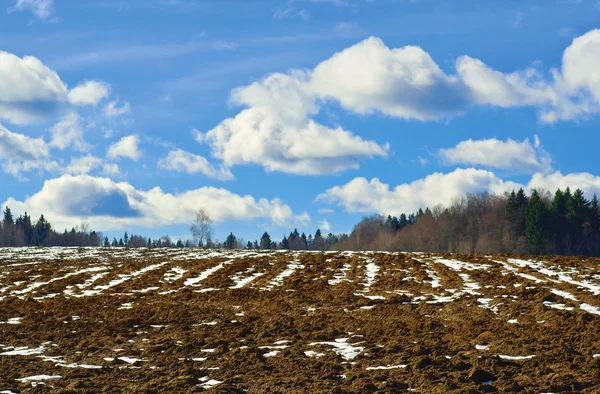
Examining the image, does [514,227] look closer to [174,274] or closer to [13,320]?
[174,274]

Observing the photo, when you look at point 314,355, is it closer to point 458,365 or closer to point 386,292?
point 458,365

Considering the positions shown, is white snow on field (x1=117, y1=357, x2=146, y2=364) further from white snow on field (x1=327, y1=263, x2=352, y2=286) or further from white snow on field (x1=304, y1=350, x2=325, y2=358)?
white snow on field (x1=327, y1=263, x2=352, y2=286)

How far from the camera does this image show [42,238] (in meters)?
175

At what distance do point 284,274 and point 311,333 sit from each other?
15.1 metres

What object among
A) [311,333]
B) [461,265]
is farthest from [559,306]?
[461,265]

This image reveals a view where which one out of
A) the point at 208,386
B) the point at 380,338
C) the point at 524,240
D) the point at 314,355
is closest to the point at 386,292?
the point at 380,338

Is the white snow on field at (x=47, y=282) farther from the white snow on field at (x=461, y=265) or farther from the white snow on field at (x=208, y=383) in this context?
the white snow on field at (x=461, y=265)

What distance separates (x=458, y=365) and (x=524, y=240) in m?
88.5

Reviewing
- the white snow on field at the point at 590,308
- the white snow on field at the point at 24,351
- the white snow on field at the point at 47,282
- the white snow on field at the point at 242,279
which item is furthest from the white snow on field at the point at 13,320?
the white snow on field at the point at 590,308

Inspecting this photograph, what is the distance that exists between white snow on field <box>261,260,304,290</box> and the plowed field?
189mm

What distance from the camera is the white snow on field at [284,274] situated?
24.5m

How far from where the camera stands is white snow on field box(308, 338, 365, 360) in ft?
37.0

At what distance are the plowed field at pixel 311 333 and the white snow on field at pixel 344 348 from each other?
1.8 inches

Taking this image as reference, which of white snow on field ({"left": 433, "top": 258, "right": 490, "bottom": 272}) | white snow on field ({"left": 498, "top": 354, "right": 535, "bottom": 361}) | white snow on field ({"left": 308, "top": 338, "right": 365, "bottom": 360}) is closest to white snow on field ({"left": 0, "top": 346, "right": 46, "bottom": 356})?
white snow on field ({"left": 308, "top": 338, "right": 365, "bottom": 360})
